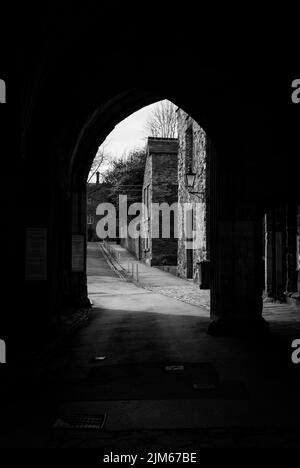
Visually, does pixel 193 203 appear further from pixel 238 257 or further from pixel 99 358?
pixel 99 358

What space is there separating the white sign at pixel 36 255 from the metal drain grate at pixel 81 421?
4776 millimetres

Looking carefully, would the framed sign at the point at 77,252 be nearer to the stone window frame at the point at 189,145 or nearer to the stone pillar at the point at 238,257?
the stone pillar at the point at 238,257

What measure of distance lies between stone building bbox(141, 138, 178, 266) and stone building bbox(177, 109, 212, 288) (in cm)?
A: 454

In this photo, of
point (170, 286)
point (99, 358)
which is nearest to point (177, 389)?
point (99, 358)

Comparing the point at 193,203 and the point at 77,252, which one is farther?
the point at 193,203

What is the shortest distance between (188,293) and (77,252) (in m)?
6.03

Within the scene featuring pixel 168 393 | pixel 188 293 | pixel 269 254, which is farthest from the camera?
pixel 188 293

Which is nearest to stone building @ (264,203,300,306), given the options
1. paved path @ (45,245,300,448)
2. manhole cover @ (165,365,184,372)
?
paved path @ (45,245,300,448)

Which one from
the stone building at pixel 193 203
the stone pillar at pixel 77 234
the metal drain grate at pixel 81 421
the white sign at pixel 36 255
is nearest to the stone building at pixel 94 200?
the stone building at pixel 193 203

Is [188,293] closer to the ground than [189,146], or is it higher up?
closer to the ground

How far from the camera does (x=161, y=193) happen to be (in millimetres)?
32875

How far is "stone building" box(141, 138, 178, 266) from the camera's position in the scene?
32625 mm

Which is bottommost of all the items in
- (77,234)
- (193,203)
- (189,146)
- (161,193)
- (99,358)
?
(99,358)
